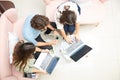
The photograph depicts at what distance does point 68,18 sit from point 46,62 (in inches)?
24.2

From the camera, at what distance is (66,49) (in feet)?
9.16

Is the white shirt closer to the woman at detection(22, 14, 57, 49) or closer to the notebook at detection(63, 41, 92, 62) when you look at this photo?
the woman at detection(22, 14, 57, 49)

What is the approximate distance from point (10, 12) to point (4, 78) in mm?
782

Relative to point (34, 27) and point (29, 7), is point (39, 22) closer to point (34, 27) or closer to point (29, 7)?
point (34, 27)

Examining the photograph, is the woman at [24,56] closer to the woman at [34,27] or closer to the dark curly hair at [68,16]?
the woman at [34,27]

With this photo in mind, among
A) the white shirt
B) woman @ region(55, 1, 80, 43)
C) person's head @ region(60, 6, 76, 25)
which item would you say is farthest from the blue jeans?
person's head @ region(60, 6, 76, 25)

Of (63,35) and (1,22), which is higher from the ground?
(1,22)

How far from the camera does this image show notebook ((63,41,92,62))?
2.76 meters

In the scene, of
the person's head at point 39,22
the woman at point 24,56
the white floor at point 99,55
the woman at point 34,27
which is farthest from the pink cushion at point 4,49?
the white floor at point 99,55

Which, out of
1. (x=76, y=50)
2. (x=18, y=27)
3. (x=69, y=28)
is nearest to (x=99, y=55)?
(x=76, y=50)

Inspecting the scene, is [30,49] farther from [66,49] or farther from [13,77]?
[66,49]

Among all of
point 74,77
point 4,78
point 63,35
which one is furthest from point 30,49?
point 74,77

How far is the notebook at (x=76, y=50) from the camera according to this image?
2.76m

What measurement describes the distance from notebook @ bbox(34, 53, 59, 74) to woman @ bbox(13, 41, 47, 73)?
0.41ft
